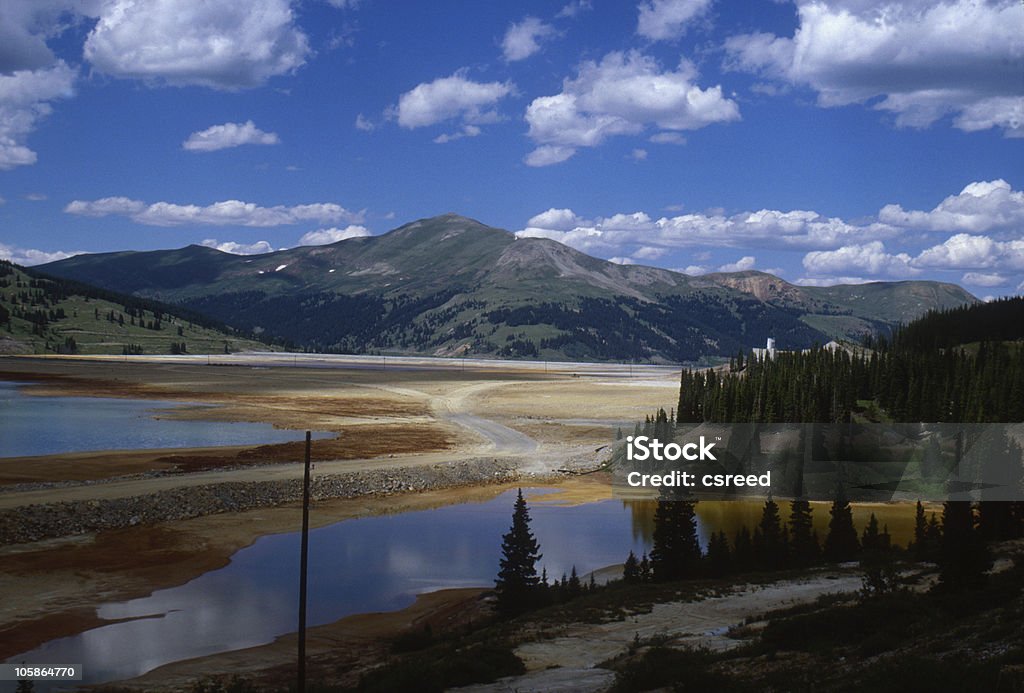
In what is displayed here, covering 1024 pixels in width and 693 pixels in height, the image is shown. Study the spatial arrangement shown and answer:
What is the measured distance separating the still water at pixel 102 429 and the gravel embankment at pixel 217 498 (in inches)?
872

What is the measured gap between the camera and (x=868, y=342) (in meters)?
123

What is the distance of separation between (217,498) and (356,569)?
16.6m

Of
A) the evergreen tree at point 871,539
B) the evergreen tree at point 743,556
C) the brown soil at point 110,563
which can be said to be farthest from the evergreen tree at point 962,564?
the brown soil at point 110,563

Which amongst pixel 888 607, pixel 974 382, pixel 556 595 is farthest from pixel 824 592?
pixel 974 382

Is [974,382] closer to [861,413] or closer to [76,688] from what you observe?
[861,413]

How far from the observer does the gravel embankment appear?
42.9 m

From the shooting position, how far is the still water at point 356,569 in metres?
28.6

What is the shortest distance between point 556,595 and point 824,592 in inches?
407

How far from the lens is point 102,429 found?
83562mm

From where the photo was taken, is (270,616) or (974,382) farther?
(974,382)

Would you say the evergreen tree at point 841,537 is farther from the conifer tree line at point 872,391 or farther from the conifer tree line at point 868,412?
the conifer tree line at point 872,391

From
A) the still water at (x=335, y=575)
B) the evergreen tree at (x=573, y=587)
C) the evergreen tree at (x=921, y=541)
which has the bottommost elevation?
the still water at (x=335, y=575)

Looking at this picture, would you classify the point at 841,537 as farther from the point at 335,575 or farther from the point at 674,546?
the point at 335,575

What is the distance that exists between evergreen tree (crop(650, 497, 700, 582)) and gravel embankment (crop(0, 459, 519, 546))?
82.2 feet
